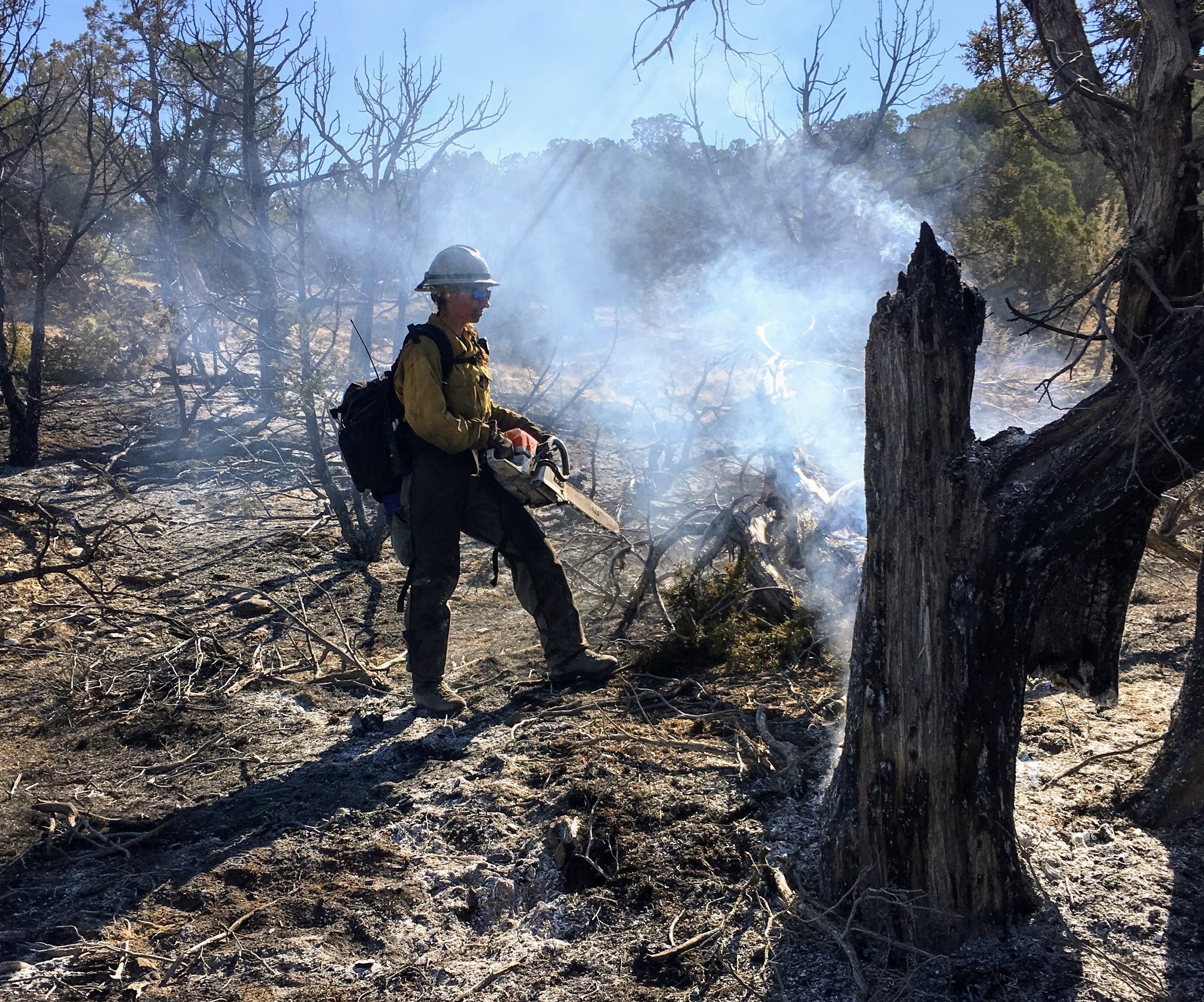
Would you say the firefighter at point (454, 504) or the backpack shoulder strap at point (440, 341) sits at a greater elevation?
the backpack shoulder strap at point (440, 341)

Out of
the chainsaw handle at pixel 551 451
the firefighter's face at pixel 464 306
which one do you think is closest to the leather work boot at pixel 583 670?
the chainsaw handle at pixel 551 451

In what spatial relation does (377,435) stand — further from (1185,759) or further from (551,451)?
(1185,759)

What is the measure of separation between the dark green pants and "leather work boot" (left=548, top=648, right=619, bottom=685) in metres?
0.04

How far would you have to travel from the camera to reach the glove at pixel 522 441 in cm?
425

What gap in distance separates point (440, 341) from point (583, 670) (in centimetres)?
167

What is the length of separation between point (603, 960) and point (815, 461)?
5082mm

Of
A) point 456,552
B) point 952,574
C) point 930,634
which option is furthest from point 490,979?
point 456,552

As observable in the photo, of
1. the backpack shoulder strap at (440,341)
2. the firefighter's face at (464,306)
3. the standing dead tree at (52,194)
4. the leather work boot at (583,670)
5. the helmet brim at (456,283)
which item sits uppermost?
the standing dead tree at (52,194)

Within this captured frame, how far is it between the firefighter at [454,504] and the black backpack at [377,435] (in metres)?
0.04

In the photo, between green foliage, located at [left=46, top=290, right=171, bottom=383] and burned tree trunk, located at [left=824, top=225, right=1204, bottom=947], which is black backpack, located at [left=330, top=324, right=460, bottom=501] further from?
green foliage, located at [left=46, top=290, right=171, bottom=383]

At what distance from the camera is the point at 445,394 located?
13.1ft

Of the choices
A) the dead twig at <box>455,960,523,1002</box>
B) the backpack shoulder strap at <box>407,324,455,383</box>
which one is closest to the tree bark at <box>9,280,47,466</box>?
the backpack shoulder strap at <box>407,324,455,383</box>

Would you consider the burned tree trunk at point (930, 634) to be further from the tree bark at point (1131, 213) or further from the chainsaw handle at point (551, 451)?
the chainsaw handle at point (551, 451)

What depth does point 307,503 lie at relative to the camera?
7.51 m
